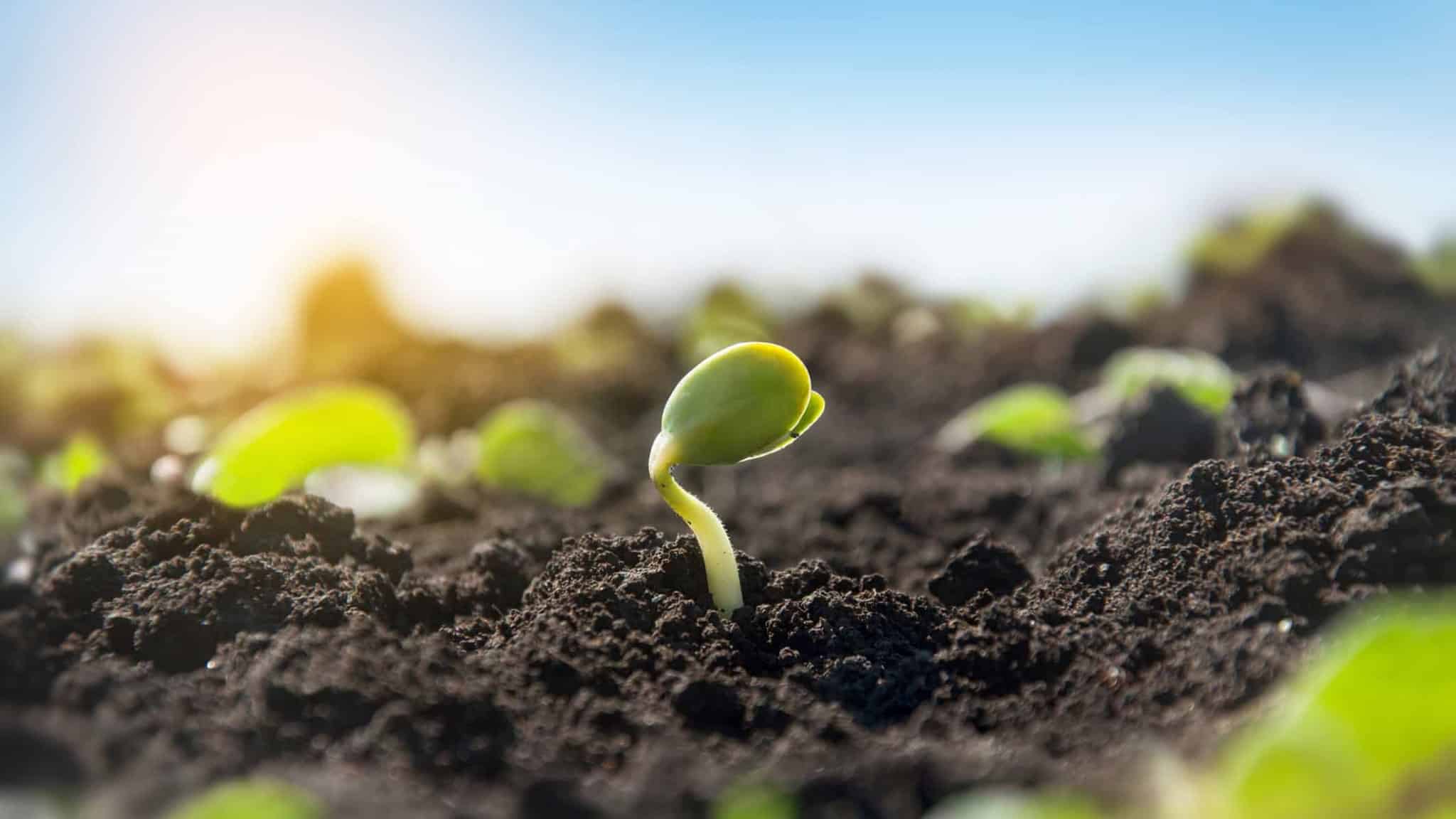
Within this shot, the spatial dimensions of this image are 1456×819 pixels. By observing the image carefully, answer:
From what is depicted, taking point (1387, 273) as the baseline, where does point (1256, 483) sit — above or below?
below

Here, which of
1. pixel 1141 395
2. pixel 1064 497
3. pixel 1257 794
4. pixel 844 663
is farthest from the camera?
pixel 1141 395

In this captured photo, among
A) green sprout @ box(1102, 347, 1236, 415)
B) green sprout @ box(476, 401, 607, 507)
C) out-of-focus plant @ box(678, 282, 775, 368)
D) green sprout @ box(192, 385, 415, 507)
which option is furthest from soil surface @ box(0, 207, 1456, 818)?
out-of-focus plant @ box(678, 282, 775, 368)

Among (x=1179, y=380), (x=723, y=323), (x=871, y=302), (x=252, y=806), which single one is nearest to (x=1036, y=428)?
(x=1179, y=380)

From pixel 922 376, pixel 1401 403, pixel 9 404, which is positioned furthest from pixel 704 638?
pixel 9 404

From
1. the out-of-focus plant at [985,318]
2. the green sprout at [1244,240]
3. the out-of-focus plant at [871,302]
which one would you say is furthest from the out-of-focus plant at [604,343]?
the green sprout at [1244,240]

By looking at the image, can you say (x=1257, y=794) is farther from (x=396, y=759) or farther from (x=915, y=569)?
(x=915, y=569)

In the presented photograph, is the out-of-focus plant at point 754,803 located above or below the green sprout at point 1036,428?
below

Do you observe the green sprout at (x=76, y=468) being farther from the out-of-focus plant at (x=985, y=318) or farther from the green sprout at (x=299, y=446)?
the out-of-focus plant at (x=985, y=318)
